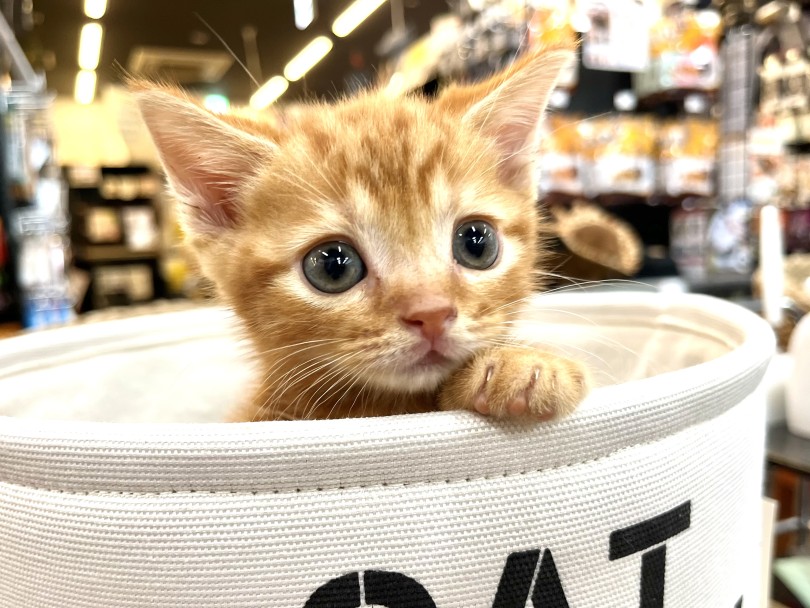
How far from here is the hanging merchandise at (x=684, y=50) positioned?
105 inches

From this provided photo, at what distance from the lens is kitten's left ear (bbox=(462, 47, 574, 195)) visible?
0.80 metres

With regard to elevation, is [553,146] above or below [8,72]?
below

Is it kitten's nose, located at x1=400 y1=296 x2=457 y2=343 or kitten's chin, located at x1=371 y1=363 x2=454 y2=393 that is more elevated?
kitten's nose, located at x1=400 y1=296 x2=457 y2=343

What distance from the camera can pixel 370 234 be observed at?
0.72m

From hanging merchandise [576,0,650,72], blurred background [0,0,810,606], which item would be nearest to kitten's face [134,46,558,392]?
blurred background [0,0,810,606]

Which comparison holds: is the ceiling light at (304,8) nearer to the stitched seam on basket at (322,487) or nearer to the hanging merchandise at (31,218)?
the hanging merchandise at (31,218)

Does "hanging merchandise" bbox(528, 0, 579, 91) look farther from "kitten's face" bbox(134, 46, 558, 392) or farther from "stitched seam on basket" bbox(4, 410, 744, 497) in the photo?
"stitched seam on basket" bbox(4, 410, 744, 497)

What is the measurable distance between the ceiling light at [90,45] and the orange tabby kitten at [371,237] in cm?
575

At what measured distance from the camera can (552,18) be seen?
239cm

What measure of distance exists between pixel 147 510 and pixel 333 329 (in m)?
0.29

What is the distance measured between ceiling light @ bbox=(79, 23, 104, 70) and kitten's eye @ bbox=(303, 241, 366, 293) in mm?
5907

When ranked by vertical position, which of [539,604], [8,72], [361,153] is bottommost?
[539,604]

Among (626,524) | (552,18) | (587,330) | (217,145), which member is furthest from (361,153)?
(552,18)

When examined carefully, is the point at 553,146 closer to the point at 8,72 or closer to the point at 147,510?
the point at 8,72
